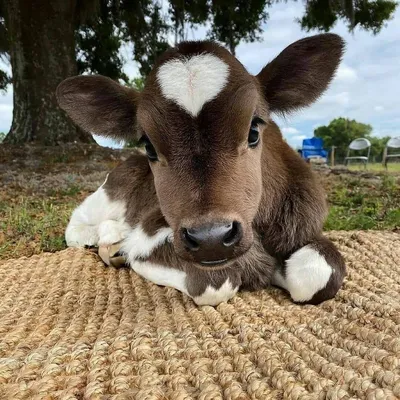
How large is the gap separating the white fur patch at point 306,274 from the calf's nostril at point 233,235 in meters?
0.43

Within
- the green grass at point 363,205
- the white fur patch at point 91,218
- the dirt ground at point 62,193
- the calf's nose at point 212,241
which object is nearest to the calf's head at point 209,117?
the calf's nose at point 212,241

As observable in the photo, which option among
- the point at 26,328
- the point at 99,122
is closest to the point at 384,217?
the point at 99,122

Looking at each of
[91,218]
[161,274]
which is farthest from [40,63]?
[161,274]

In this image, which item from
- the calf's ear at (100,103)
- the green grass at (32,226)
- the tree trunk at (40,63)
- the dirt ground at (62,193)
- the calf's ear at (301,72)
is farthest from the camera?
the tree trunk at (40,63)

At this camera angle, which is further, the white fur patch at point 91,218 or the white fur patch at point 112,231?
the white fur patch at point 91,218

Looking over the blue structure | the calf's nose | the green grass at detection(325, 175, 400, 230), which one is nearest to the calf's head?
the calf's nose

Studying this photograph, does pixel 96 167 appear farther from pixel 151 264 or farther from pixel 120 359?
pixel 120 359

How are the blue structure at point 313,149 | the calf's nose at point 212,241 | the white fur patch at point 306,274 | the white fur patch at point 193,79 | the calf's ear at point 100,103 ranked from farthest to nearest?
1. the blue structure at point 313,149
2. the calf's ear at point 100,103
3. the white fur patch at point 306,274
4. the white fur patch at point 193,79
5. the calf's nose at point 212,241

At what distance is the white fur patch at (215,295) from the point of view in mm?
1651

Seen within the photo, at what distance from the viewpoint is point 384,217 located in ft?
11.8

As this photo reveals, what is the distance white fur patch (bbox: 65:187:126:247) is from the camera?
274 cm

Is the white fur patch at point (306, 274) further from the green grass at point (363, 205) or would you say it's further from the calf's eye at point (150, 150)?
the green grass at point (363, 205)

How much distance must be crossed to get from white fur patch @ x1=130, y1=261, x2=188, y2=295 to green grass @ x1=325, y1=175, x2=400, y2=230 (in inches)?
66.0

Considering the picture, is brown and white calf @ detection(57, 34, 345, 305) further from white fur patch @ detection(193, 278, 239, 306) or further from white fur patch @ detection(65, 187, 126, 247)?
white fur patch @ detection(65, 187, 126, 247)
